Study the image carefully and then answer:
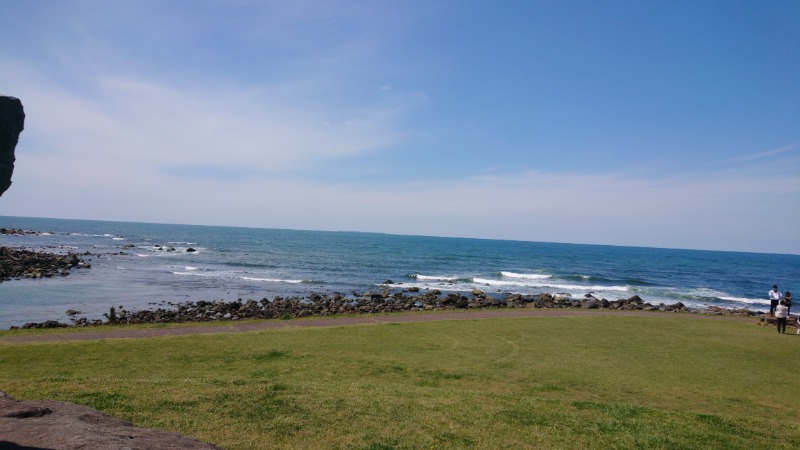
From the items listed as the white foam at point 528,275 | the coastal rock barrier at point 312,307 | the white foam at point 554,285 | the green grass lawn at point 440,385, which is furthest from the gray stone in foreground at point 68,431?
the white foam at point 528,275

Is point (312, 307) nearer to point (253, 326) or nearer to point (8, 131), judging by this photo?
point (253, 326)

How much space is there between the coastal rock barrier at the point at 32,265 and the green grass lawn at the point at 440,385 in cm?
3483

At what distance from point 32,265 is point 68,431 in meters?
53.5

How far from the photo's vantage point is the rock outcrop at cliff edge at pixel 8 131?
861 cm

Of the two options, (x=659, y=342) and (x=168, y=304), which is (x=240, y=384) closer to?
(x=659, y=342)

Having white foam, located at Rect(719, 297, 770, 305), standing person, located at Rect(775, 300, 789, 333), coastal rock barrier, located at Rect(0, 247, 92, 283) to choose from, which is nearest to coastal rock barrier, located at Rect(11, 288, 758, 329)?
standing person, located at Rect(775, 300, 789, 333)

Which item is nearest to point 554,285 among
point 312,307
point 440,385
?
point 312,307

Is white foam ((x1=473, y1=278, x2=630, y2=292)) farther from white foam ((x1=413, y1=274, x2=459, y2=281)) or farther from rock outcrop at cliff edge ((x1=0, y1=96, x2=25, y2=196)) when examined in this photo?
rock outcrop at cliff edge ((x1=0, y1=96, x2=25, y2=196))

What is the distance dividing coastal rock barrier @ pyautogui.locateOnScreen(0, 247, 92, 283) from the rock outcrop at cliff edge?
3728cm

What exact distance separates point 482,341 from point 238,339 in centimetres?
854

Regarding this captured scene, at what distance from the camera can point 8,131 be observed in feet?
28.6

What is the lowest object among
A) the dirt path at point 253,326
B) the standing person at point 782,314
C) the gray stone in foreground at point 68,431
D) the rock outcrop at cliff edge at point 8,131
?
the dirt path at point 253,326

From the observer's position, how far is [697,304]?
133ft

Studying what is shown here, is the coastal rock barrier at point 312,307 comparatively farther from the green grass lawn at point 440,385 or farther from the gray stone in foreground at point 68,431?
the gray stone in foreground at point 68,431
